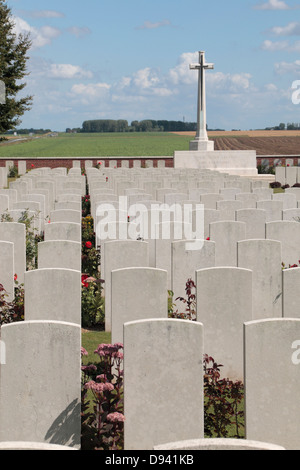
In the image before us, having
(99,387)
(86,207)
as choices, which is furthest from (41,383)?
(86,207)

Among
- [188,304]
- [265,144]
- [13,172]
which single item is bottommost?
[188,304]

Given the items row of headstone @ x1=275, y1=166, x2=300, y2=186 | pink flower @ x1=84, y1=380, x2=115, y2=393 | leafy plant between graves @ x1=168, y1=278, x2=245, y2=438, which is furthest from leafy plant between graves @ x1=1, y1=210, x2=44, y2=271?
row of headstone @ x1=275, y1=166, x2=300, y2=186

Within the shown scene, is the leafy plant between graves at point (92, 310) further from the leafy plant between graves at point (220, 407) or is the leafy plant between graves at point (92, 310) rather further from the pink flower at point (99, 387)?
the pink flower at point (99, 387)

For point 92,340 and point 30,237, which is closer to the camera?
point 92,340

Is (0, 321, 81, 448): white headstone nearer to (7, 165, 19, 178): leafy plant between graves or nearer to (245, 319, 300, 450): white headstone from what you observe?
(245, 319, 300, 450): white headstone

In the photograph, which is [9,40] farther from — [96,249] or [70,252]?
[70,252]

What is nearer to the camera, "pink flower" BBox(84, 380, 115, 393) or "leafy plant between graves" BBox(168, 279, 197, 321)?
"pink flower" BBox(84, 380, 115, 393)

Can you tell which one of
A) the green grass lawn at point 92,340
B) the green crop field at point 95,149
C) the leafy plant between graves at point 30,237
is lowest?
the green grass lawn at point 92,340

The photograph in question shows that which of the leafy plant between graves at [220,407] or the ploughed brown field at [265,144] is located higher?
the ploughed brown field at [265,144]

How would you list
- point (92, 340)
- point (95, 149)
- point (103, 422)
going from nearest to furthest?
point (103, 422)
point (92, 340)
point (95, 149)


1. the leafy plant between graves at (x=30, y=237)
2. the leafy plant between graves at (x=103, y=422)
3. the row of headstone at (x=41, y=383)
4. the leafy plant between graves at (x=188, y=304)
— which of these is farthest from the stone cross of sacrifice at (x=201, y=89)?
the row of headstone at (x=41, y=383)

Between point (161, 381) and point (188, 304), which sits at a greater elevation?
point (188, 304)

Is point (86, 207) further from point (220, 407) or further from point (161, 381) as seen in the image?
point (161, 381)

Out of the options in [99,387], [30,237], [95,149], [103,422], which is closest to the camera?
[99,387]
